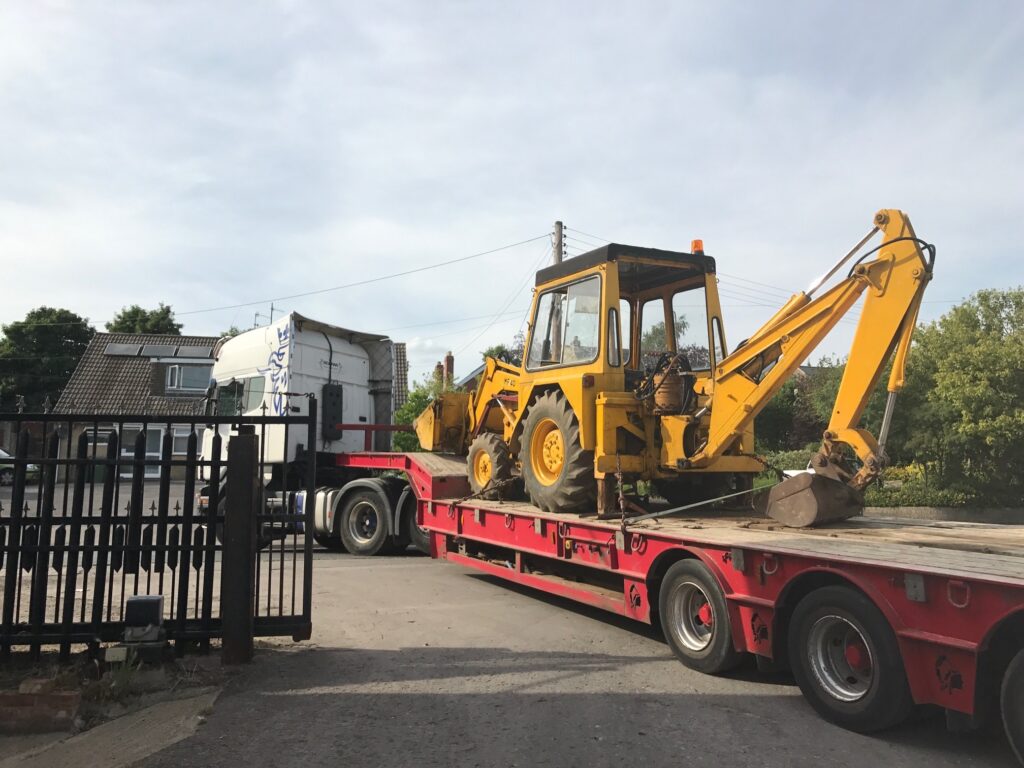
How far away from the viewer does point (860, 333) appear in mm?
6145

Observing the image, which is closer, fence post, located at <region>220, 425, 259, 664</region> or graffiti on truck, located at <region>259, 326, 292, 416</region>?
fence post, located at <region>220, 425, 259, 664</region>

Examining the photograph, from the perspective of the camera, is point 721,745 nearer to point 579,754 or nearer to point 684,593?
point 579,754

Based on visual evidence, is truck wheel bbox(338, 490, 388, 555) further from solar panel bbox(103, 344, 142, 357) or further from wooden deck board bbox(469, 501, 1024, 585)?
solar panel bbox(103, 344, 142, 357)

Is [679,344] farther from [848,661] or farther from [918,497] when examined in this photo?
[918,497]

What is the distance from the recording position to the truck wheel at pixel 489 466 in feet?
31.2

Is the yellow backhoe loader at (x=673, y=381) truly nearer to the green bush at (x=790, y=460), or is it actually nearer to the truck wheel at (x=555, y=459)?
the truck wheel at (x=555, y=459)

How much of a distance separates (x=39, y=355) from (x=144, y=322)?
657 cm

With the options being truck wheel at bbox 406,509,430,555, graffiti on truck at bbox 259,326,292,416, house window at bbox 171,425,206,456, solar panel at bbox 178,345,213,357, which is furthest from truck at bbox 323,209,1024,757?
solar panel at bbox 178,345,213,357

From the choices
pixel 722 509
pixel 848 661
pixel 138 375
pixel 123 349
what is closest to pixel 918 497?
pixel 722 509

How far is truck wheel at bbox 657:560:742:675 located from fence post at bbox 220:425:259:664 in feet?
10.6

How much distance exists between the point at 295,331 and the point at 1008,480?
16.5m

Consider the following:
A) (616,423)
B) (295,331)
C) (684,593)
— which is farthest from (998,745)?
(295,331)

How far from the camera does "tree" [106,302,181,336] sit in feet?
165

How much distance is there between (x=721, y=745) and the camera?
442cm
